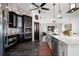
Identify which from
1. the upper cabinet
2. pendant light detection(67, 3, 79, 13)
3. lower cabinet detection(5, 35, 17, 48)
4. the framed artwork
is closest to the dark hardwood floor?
lower cabinet detection(5, 35, 17, 48)

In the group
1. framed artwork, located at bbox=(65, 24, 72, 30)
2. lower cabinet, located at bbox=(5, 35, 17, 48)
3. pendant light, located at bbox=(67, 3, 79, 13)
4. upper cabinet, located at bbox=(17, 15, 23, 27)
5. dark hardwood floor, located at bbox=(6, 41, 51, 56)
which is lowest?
dark hardwood floor, located at bbox=(6, 41, 51, 56)

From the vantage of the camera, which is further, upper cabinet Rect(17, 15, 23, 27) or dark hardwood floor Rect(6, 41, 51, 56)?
upper cabinet Rect(17, 15, 23, 27)

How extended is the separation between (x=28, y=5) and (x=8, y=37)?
0.67 m

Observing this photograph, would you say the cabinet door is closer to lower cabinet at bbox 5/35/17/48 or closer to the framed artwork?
lower cabinet at bbox 5/35/17/48

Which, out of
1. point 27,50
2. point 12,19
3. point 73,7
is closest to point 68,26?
point 73,7

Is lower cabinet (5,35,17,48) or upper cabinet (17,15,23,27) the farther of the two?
upper cabinet (17,15,23,27)

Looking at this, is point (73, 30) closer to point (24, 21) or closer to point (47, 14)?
point (47, 14)

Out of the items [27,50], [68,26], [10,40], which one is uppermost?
[68,26]

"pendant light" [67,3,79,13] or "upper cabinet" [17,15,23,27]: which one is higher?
"pendant light" [67,3,79,13]

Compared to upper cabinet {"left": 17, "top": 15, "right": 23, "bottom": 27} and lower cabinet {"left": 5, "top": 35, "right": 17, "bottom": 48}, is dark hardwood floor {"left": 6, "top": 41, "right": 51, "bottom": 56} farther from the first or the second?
upper cabinet {"left": 17, "top": 15, "right": 23, "bottom": 27}

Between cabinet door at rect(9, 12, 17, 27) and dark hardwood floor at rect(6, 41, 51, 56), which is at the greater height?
cabinet door at rect(9, 12, 17, 27)

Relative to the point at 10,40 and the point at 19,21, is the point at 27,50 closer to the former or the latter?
the point at 10,40

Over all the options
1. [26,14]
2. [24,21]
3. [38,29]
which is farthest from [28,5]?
[38,29]

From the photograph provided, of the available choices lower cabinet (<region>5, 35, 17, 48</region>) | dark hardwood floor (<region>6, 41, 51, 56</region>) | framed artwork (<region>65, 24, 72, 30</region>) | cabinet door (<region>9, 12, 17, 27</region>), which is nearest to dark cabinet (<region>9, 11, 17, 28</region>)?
cabinet door (<region>9, 12, 17, 27</region>)
